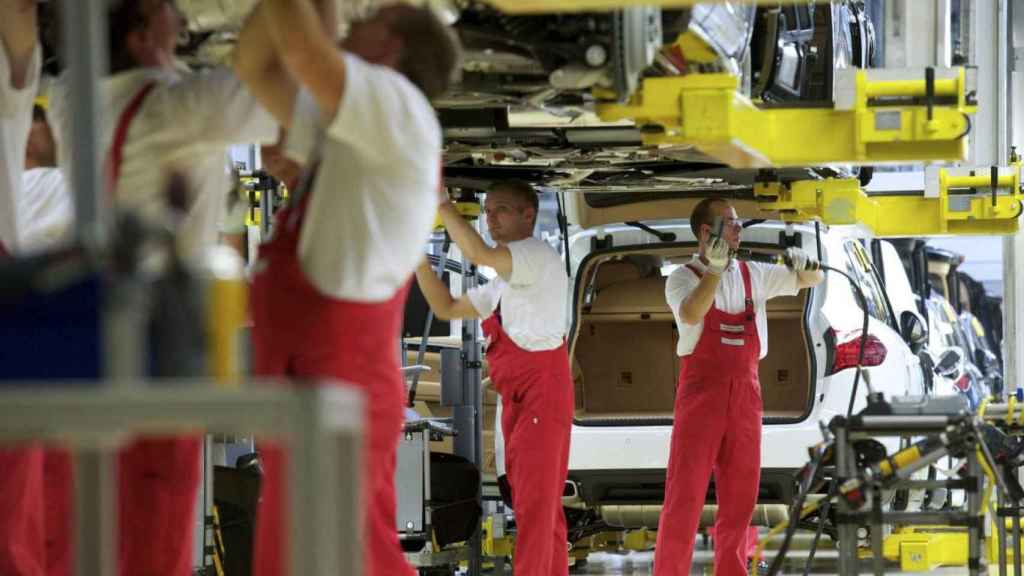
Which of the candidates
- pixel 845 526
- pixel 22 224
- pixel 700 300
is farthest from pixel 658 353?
pixel 22 224

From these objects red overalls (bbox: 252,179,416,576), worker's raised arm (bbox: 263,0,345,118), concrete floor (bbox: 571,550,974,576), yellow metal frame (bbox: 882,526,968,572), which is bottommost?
concrete floor (bbox: 571,550,974,576)

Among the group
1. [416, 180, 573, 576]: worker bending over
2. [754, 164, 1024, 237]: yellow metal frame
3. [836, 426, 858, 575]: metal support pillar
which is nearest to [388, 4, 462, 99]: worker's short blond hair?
[836, 426, 858, 575]: metal support pillar

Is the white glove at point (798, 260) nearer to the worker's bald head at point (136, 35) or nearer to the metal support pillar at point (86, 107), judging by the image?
the worker's bald head at point (136, 35)

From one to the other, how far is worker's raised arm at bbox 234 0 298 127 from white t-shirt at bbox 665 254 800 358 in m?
3.95

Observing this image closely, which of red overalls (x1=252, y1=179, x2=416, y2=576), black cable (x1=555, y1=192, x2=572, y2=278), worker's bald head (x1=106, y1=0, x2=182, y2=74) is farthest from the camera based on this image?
black cable (x1=555, y1=192, x2=572, y2=278)

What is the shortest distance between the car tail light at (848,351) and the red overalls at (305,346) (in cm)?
454

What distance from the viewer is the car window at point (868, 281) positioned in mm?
8469

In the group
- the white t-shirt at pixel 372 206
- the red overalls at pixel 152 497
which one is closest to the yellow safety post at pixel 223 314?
the white t-shirt at pixel 372 206

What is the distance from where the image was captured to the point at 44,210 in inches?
175

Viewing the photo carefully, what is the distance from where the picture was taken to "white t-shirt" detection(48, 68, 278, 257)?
3.93m

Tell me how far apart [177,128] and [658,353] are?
5.64 m

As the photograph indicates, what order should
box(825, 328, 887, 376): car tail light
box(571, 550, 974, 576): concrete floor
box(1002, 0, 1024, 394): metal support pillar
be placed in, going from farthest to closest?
box(1002, 0, 1024, 394): metal support pillar, box(571, 550, 974, 576): concrete floor, box(825, 328, 887, 376): car tail light

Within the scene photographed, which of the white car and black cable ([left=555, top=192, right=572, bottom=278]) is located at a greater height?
black cable ([left=555, top=192, right=572, bottom=278])

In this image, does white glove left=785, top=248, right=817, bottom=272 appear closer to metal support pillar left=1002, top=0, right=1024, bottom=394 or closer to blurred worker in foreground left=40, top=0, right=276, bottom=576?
metal support pillar left=1002, top=0, right=1024, bottom=394
